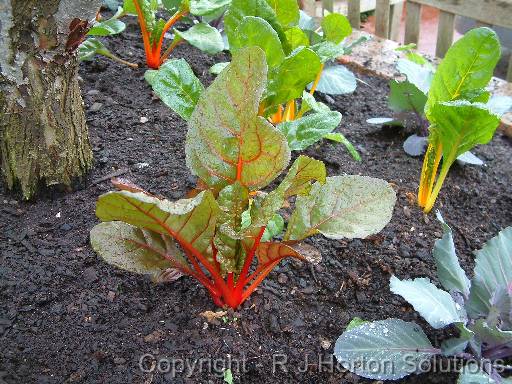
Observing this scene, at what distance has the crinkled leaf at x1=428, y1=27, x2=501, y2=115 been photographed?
136 centimetres

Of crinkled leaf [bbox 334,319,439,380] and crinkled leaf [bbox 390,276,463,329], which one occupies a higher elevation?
crinkled leaf [bbox 390,276,463,329]

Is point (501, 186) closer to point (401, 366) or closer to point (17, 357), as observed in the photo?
point (401, 366)

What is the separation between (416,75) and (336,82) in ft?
0.85

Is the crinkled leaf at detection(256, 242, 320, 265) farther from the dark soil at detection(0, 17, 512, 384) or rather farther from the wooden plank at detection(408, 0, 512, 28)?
the wooden plank at detection(408, 0, 512, 28)

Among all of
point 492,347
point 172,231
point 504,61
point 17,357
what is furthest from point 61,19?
point 504,61

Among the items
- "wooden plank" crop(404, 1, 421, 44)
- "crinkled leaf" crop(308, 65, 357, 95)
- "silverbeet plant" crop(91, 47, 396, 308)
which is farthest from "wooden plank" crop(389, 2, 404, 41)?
"silverbeet plant" crop(91, 47, 396, 308)

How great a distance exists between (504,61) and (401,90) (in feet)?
6.71

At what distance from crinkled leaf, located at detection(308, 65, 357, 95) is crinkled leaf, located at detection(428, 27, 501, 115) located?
0.42 m

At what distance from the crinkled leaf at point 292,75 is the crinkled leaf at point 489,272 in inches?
21.5

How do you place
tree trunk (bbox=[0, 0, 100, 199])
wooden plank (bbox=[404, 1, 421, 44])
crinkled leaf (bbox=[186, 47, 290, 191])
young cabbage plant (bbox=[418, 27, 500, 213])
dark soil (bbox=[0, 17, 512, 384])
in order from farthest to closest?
wooden plank (bbox=[404, 1, 421, 44]) → young cabbage plant (bbox=[418, 27, 500, 213]) → tree trunk (bbox=[0, 0, 100, 199]) → dark soil (bbox=[0, 17, 512, 384]) → crinkled leaf (bbox=[186, 47, 290, 191])

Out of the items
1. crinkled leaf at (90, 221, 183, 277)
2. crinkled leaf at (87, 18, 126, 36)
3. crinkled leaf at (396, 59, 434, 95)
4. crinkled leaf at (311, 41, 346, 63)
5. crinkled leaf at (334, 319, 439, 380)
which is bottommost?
crinkled leaf at (334, 319, 439, 380)

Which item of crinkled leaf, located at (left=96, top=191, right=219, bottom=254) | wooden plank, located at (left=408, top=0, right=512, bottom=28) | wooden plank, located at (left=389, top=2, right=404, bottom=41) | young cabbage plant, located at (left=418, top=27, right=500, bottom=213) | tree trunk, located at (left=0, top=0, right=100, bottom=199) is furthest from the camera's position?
wooden plank, located at (left=389, top=2, right=404, bottom=41)

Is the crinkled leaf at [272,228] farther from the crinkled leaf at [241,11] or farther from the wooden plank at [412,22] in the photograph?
the wooden plank at [412,22]

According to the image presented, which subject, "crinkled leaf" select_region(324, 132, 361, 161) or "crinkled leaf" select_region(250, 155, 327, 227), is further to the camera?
"crinkled leaf" select_region(324, 132, 361, 161)
